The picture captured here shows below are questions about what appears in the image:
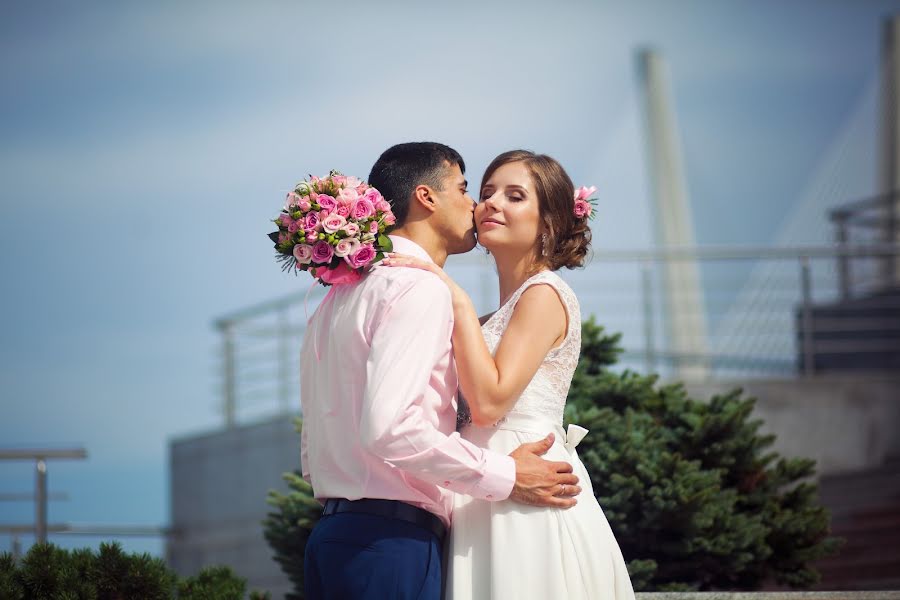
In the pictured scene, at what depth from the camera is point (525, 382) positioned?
148 inches

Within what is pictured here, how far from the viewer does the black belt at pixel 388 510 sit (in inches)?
137

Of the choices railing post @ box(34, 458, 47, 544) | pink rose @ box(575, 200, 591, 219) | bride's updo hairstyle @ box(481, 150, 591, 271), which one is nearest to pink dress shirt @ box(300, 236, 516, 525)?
bride's updo hairstyle @ box(481, 150, 591, 271)

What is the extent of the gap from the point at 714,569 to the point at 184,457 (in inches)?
306

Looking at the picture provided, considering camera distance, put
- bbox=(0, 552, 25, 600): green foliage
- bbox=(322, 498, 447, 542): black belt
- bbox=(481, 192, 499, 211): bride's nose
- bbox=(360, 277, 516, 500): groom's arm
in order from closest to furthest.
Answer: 1. bbox=(360, 277, 516, 500): groom's arm
2. bbox=(322, 498, 447, 542): black belt
3. bbox=(481, 192, 499, 211): bride's nose
4. bbox=(0, 552, 25, 600): green foliage

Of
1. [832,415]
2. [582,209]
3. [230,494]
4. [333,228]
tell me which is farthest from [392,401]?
[230,494]

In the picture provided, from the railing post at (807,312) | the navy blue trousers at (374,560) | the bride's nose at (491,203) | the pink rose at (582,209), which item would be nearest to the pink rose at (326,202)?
the bride's nose at (491,203)

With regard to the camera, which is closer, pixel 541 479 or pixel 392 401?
pixel 392 401

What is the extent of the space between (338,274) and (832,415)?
7393mm

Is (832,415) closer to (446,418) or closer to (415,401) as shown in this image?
(446,418)

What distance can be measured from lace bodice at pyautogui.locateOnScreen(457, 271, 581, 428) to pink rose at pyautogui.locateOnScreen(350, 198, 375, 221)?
65 cm

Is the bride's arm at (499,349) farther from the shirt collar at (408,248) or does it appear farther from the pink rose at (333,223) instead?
the pink rose at (333,223)

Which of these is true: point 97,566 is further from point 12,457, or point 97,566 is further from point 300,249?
point 12,457

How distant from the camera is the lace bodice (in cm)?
388

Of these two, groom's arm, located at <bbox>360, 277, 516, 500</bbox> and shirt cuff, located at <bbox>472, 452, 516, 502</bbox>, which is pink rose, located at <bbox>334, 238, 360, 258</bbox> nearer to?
groom's arm, located at <bbox>360, 277, 516, 500</bbox>
